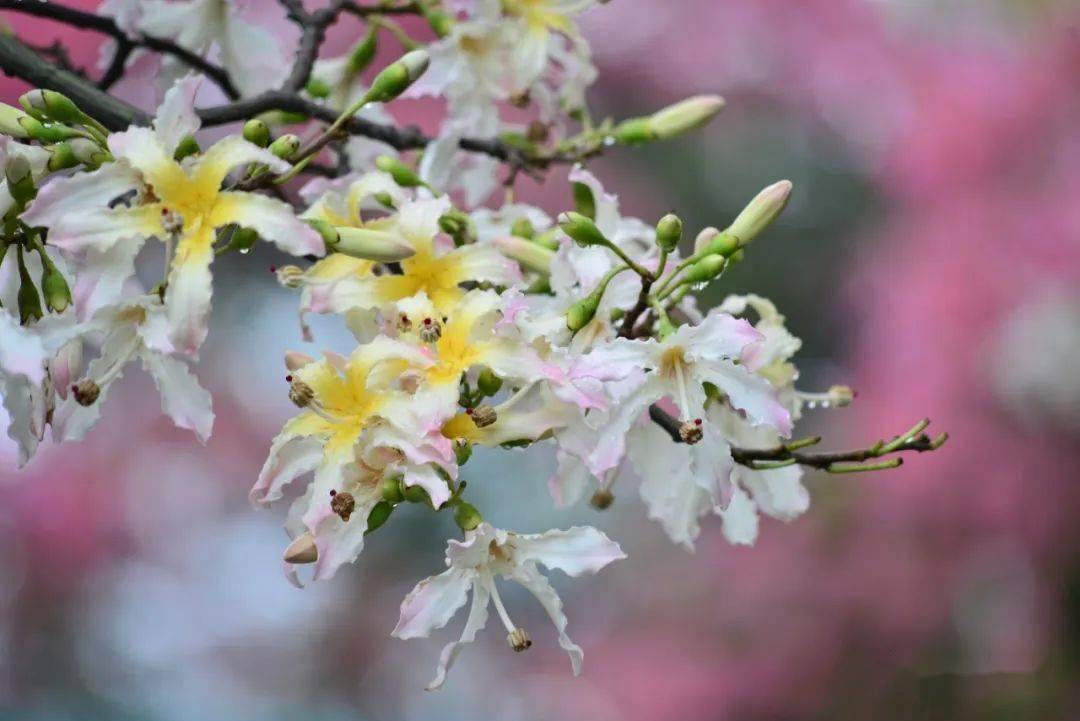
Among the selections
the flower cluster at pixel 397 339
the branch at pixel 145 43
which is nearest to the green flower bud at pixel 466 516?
the flower cluster at pixel 397 339

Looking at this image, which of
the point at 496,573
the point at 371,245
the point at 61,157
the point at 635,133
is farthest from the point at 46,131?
the point at 635,133

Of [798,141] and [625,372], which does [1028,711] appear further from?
[625,372]

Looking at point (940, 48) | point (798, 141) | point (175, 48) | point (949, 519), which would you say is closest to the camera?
point (175, 48)

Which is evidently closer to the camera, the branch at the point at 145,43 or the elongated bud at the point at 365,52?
the branch at the point at 145,43

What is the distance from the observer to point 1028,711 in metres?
1.85

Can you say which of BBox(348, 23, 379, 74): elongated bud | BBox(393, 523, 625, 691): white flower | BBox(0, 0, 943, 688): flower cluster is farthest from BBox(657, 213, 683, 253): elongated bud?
BBox(348, 23, 379, 74): elongated bud

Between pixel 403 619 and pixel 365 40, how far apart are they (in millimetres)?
366

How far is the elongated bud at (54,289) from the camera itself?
1.55 ft

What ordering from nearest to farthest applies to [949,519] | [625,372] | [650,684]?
[625,372], [949,519], [650,684]

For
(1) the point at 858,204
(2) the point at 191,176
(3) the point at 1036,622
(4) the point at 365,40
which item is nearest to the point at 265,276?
(1) the point at 858,204

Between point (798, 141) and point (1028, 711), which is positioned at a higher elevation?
point (798, 141)

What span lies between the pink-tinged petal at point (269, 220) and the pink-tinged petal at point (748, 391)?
0.46 ft

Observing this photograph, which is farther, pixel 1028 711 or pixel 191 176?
pixel 1028 711

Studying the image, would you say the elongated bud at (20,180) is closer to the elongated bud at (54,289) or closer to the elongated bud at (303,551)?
the elongated bud at (54,289)
